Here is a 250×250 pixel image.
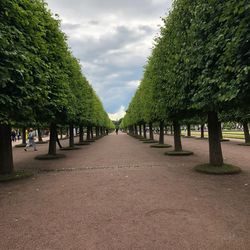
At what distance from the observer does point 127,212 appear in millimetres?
7125

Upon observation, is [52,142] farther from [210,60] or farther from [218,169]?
[210,60]

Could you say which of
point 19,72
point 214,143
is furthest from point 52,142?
point 19,72

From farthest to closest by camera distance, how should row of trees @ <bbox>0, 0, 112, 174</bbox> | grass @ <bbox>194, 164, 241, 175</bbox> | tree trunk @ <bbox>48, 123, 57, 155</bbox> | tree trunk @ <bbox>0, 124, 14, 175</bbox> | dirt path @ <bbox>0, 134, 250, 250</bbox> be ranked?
tree trunk @ <bbox>48, 123, 57, 155</bbox> < tree trunk @ <bbox>0, 124, 14, 175</bbox> < grass @ <bbox>194, 164, 241, 175</bbox> < row of trees @ <bbox>0, 0, 112, 174</bbox> < dirt path @ <bbox>0, 134, 250, 250</bbox>

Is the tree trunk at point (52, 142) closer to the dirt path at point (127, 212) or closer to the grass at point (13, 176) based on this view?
the grass at point (13, 176)

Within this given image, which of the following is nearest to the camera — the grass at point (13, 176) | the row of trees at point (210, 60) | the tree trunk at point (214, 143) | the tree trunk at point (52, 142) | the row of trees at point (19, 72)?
the row of trees at point (210, 60)

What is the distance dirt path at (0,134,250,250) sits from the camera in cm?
541

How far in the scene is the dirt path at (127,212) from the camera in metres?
5.41

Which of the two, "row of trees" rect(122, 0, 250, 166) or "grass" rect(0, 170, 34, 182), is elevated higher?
"row of trees" rect(122, 0, 250, 166)

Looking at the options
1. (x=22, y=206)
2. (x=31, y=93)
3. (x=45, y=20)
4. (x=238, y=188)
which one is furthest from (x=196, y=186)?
(x=45, y=20)

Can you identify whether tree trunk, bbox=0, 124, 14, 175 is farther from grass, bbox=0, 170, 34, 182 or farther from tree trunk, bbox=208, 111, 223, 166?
tree trunk, bbox=208, 111, 223, 166

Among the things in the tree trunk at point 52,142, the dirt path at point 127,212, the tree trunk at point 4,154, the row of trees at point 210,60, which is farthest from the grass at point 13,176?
the tree trunk at point 52,142

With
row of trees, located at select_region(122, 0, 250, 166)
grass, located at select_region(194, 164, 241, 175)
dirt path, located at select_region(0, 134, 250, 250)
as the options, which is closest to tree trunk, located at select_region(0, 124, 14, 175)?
dirt path, located at select_region(0, 134, 250, 250)

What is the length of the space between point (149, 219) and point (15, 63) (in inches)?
247

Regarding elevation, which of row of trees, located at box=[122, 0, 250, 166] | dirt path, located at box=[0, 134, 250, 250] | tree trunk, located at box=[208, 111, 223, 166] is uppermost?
row of trees, located at box=[122, 0, 250, 166]
